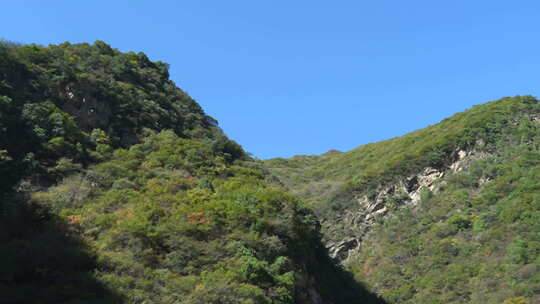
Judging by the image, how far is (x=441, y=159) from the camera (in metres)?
50.8

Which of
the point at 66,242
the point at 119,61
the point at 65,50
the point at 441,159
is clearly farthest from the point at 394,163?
the point at 66,242

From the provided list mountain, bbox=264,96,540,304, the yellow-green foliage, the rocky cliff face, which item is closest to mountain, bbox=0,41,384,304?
the yellow-green foliage

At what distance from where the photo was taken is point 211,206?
2516cm

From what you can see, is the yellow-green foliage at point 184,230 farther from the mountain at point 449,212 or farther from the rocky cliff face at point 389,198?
the rocky cliff face at point 389,198

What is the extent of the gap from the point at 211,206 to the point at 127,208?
3.99 m

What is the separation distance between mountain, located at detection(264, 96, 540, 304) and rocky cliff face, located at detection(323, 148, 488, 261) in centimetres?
10

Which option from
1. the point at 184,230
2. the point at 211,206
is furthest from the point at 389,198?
the point at 184,230

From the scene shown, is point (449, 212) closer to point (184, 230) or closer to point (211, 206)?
point (211, 206)

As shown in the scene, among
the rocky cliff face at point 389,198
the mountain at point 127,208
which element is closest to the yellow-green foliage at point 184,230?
the mountain at point 127,208

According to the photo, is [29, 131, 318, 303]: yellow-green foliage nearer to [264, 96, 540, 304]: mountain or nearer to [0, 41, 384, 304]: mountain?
[0, 41, 384, 304]: mountain

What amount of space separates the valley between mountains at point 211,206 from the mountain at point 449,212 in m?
0.14

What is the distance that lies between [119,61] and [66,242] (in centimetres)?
2546

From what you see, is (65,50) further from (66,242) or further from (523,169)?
(523,169)

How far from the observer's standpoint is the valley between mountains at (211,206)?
794 inches
